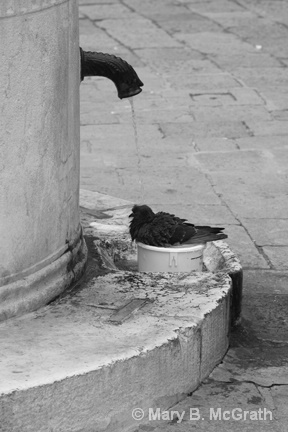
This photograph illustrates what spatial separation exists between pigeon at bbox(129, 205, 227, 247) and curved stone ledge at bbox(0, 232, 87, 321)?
1.00 ft

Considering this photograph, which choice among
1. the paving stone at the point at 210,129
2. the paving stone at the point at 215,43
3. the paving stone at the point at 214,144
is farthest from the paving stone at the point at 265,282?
the paving stone at the point at 215,43

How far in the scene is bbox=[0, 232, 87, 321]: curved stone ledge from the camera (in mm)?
3586

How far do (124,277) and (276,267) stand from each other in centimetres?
113

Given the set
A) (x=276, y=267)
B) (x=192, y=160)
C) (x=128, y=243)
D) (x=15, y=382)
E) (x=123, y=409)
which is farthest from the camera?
(x=192, y=160)

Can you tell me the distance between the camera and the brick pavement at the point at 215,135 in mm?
4230

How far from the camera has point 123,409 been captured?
338 cm

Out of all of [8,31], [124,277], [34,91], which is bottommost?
[124,277]

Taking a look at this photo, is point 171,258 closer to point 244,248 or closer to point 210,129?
point 244,248

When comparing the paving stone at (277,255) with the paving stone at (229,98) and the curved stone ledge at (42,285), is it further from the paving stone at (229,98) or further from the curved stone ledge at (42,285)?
the paving stone at (229,98)

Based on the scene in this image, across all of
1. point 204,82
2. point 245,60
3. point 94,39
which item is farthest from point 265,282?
point 94,39

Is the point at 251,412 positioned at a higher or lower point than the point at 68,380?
lower

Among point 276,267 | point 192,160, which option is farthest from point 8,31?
point 192,160

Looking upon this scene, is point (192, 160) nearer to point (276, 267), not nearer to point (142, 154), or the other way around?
Result: point (142, 154)

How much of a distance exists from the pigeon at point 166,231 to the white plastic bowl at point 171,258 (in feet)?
0.10
